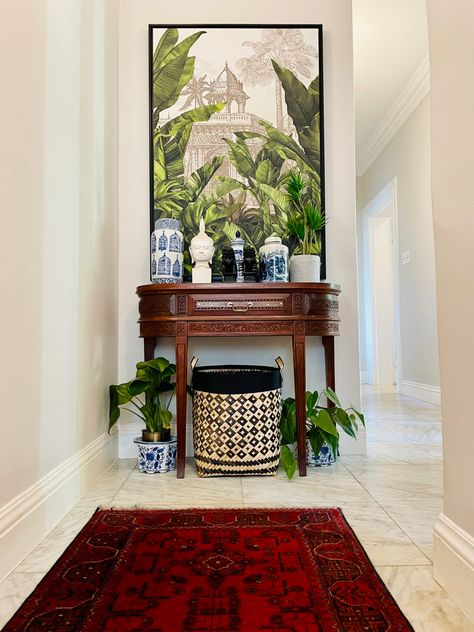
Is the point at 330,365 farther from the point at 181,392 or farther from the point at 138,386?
the point at 138,386

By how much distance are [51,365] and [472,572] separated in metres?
1.19

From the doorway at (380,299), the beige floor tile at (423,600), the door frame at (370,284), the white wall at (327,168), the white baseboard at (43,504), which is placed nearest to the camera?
the beige floor tile at (423,600)

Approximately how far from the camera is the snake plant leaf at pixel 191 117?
7.82 feet

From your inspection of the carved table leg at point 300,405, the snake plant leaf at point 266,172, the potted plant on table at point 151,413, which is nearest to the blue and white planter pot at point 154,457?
the potted plant on table at point 151,413

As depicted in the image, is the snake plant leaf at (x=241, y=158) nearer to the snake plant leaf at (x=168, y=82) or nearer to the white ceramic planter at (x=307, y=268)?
the snake plant leaf at (x=168, y=82)

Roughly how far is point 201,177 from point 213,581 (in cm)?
187

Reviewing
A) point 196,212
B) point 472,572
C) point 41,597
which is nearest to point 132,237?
point 196,212

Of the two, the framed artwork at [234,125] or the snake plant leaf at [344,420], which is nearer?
the snake plant leaf at [344,420]

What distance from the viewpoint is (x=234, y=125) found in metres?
2.41

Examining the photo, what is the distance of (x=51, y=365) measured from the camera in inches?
56.3

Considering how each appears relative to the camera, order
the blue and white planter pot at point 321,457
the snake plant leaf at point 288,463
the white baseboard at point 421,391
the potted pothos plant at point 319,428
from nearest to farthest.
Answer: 1. the snake plant leaf at point 288,463
2. the potted pothos plant at point 319,428
3. the blue and white planter pot at point 321,457
4. the white baseboard at point 421,391

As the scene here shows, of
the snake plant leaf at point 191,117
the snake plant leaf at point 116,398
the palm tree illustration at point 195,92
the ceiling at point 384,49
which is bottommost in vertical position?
the snake plant leaf at point 116,398

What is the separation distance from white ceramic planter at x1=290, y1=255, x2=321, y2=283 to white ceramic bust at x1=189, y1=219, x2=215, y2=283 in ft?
1.32

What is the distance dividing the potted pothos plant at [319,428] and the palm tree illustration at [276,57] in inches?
58.9
